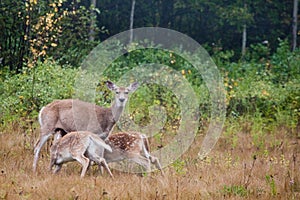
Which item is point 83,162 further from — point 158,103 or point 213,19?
point 213,19

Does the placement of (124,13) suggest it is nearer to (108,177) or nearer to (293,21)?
(293,21)

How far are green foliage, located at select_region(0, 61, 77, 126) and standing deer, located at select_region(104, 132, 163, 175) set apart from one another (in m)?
3.29

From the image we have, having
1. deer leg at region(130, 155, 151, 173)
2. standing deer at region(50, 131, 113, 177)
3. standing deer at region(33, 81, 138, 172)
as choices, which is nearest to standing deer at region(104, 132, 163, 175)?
deer leg at region(130, 155, 151, 173)

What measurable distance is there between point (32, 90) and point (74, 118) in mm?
2804

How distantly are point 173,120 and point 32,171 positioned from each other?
15.6 ft

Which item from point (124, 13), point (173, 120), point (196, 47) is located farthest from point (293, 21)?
point (173, 120)

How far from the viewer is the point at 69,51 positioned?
16.1 m

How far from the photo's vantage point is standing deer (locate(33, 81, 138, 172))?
9.66 m

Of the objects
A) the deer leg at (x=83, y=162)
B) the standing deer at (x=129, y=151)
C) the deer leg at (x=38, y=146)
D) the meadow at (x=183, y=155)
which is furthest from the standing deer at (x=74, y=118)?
the deer leg at (x=83, y=162)

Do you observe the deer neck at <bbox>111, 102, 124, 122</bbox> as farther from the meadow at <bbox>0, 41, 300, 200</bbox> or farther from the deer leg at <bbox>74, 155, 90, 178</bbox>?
the deer leg at <bbox>74, 155, 90, 178</bbox>

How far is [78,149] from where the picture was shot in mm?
8430

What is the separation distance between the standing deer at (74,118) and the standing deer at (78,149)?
78 centimetres

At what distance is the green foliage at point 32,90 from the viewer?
12.1 meters

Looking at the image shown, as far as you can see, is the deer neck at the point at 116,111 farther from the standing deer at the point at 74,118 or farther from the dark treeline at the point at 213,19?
the dark treeline at the point at 213,19
